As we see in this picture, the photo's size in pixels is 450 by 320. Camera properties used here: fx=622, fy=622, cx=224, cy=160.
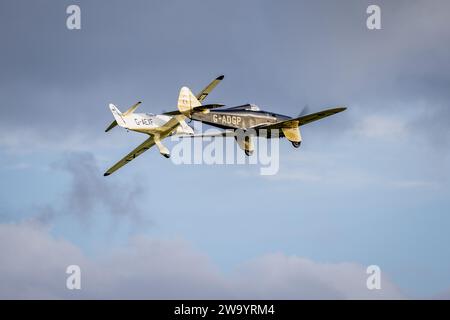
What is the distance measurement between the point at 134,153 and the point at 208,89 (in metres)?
12.3

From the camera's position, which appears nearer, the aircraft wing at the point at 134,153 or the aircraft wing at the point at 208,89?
the aircraft wing at the point at 208,89

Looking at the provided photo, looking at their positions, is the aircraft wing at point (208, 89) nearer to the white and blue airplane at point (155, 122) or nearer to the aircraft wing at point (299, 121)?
the white and blue airplane at point (155, 122)

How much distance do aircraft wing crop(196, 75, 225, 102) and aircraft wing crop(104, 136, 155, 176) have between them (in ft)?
24.7

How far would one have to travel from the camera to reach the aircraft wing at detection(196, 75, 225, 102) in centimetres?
5778

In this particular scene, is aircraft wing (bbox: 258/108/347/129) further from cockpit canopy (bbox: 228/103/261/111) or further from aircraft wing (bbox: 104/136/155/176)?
aircraft wing (bbox: 104/136/155/176)

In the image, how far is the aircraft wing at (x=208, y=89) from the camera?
57781 mm

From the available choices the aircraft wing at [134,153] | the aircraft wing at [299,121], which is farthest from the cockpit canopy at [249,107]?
the aircraft wing at [134,153]

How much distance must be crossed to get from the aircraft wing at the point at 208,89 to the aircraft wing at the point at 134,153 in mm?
7544

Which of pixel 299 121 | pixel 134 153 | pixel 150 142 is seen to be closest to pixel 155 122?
pixel 150 142

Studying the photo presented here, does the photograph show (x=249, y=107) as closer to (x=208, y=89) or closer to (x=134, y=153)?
(x=208, y=89)
